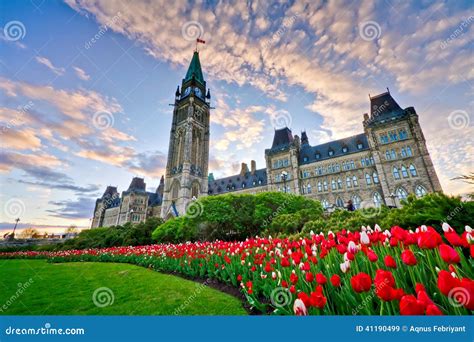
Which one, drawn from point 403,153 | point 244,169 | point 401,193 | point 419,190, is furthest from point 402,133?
point 244,169

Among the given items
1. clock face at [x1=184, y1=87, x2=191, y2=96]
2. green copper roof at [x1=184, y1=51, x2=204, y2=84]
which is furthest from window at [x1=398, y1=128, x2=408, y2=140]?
green copper roof at [x1=184, y1=51, x2=204, y2=84]

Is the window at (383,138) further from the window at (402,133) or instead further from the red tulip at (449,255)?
the red tulip at (449,255)

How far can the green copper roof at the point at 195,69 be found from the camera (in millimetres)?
53938

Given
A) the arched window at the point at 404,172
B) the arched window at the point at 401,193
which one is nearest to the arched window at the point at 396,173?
the arched window at the point at 404,172

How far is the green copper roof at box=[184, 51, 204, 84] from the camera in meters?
53.9

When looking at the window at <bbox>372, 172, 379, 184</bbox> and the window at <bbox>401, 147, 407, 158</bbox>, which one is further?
the window at <bbox>372, 172, 379, 184</bbox>

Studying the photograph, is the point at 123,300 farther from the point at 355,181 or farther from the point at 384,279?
the point at 355,181

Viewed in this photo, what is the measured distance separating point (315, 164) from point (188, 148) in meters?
26.7

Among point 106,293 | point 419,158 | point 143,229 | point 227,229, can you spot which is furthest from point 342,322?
point 419,158

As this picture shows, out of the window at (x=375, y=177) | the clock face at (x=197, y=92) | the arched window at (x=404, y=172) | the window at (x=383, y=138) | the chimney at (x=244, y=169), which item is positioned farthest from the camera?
the chimney at (x=244, y=169)

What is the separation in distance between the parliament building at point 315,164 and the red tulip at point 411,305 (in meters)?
19.1

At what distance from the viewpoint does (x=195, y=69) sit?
179 ft

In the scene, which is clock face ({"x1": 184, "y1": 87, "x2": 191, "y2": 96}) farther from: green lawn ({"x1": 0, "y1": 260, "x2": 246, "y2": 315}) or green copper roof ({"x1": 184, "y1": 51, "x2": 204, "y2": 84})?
green lawn ({"x1": 0, "y1": 260, "x2": 246, "y2": 315})

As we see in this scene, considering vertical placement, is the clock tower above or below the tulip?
above
